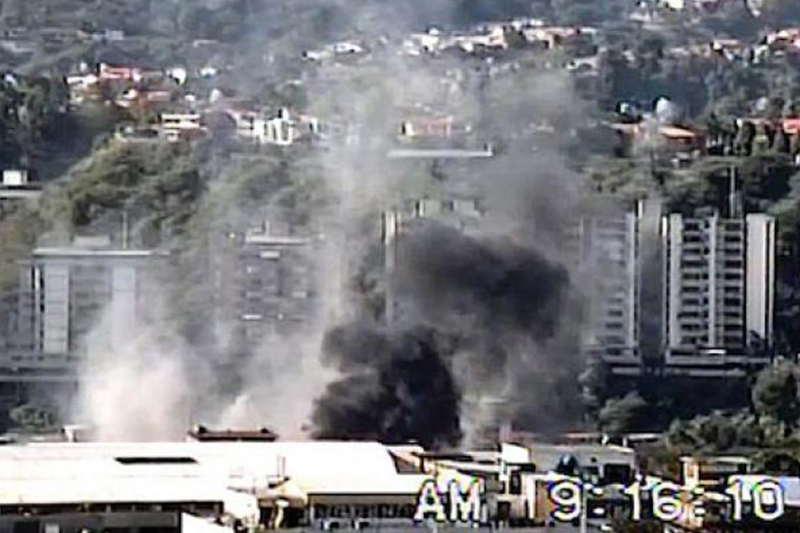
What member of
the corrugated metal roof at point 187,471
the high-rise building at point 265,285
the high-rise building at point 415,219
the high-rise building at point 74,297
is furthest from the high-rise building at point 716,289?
the corrugated metal roof at point 187,471

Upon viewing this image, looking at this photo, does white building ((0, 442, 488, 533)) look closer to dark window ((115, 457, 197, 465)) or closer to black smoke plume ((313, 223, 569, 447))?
dark window ((115, 457, 197, 465))

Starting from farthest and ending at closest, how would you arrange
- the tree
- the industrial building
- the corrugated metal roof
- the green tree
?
the green tree
the tree
the corrugated metal roof
the industrial building

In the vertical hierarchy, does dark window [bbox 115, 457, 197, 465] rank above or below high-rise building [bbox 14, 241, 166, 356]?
below

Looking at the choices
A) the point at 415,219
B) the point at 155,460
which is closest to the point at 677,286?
the point at 415,219

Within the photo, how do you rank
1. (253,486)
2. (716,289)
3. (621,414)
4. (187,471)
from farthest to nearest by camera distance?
(716,289) → (621,414) → (187,471) → (253,486)

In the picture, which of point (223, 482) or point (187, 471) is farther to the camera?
point (187, 471)

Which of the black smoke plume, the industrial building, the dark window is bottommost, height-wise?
the industrial building

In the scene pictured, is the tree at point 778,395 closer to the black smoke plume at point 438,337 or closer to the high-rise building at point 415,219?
the black smoke plume at point 438,337

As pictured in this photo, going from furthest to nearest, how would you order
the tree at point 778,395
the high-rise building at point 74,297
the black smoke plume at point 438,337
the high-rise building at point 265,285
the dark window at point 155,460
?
the high-rise building at point 265,285 < the high-rise building at point 74,297 < the tree at point 778,395 < the black smoke plume at point 438,337 < the dark window at point 155,460

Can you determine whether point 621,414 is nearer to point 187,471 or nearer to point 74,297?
point 74,297

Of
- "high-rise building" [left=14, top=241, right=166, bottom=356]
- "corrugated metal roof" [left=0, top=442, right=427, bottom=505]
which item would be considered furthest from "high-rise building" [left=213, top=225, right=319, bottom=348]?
"corrugated metal roof" [left=0, top=442, right=427, bottom=505]
